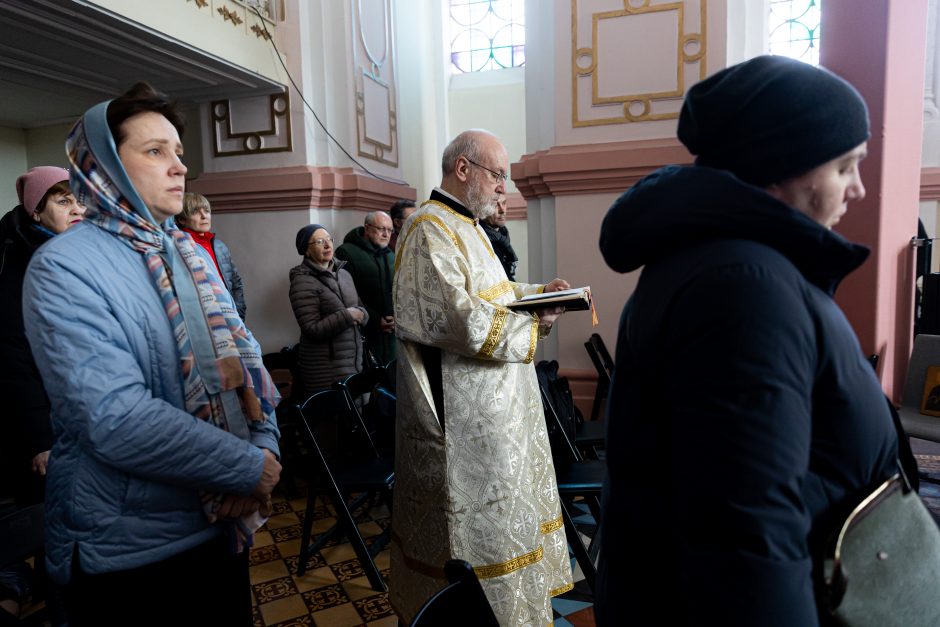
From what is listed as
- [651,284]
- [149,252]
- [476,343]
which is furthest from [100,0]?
[651,284]

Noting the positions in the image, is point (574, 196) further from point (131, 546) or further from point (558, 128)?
point (131, 546)

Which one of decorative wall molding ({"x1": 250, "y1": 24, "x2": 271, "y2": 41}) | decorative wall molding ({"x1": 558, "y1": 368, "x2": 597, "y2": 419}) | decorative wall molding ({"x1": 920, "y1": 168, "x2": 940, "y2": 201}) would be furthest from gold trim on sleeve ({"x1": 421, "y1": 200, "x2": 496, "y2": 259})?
decorative wall molding ({"x1": 920, "y1": 168, "x2": 940, "y2": 201})

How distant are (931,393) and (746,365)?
338 centimetres

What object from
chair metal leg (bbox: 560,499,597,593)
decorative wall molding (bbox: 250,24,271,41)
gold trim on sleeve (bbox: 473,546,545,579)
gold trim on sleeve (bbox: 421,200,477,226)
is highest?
decorative wall molding (bbox: 250,24,271,41)

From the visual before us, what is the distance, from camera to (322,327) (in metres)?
3.75

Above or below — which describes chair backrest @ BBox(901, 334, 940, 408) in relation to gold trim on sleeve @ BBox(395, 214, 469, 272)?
below

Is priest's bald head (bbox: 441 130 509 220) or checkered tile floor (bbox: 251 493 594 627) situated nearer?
priest's bald head (bbox: 441 130 509 220)

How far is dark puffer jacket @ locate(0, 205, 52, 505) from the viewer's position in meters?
2.22

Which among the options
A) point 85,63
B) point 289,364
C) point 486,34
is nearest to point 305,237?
point 289,364

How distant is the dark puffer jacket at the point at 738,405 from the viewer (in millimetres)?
749

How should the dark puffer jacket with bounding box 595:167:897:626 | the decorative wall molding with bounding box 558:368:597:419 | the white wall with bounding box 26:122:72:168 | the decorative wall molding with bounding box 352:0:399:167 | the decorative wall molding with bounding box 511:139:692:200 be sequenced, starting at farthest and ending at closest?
1. the white wall with bounding box 26:122:72:168
2. the decorative wall molding with bounding box 352:0:399:167
3. the decorative wall molding with bounding box 558:368:597:419
4. the decorative wall molding with bounding box 511:139:692:200
5. the dark puffer jacket with bounding box 595:167:897:626

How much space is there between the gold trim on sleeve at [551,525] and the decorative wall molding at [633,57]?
2.76m

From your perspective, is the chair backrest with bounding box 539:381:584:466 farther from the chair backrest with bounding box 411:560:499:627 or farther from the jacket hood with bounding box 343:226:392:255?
the jacket hood with bounding box 343:226:392:255

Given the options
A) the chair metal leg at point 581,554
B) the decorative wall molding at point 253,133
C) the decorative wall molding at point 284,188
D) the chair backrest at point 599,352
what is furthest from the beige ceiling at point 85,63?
the chair metal leg at point 581,554
